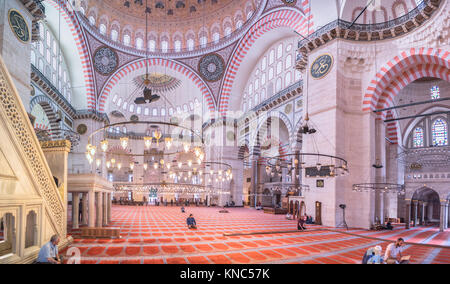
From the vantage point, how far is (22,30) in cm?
825

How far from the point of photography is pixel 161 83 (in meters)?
25.4

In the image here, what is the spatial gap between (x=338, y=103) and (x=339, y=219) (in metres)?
3.87

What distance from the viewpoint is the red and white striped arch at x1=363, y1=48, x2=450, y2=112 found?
8.77m

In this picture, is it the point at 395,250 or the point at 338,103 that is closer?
the point at 395,250

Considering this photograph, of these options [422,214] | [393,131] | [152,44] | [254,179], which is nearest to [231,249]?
[393,131]

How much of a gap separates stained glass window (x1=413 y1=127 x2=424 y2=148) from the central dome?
1133 cm

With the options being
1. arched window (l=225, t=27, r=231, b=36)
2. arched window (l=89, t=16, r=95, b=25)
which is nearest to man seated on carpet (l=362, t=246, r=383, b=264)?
arched window (l=225, t=27, r=231, b=36)

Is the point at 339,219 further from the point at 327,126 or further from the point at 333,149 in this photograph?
the point at 327,126

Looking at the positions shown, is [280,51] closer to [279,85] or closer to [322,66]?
[279,85]

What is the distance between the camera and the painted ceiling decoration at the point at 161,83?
24.6 meters

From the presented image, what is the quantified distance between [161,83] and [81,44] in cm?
940

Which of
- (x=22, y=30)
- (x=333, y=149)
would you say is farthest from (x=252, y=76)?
(x=22, y=30)

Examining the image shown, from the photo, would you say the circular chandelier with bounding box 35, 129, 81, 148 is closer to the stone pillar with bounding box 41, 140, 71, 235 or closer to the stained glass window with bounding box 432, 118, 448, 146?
the stone pillar with bounding box 41, 140, 71, 235

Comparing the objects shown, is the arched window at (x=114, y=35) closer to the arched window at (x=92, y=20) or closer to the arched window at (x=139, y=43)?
the arched window at (x=139, y=43)
